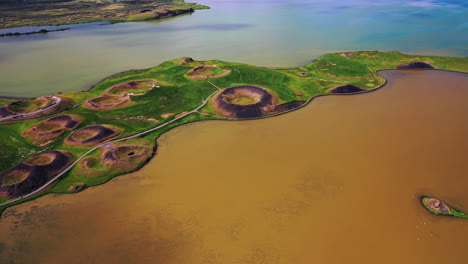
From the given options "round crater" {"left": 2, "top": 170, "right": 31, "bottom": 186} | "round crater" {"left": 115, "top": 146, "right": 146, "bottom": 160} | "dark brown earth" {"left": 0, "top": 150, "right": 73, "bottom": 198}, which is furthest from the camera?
"round crater" {"left": 115, "top": 146, "right": 146, "bottom": 160}

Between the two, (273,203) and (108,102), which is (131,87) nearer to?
(108,102)

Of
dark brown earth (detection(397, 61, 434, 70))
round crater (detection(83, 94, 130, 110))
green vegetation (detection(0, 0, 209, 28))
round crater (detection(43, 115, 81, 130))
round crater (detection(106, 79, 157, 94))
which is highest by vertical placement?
green vegetation (detection(0, 0, 209, 28))

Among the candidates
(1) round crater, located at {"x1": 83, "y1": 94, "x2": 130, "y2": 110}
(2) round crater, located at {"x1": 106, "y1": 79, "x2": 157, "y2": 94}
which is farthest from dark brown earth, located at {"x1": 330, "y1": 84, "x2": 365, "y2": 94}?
(1) round crater, located at {"x1": 83, "y1": 94, "x2": 130, "y2": 110}

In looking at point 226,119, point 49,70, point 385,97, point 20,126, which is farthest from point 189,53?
point 385,97

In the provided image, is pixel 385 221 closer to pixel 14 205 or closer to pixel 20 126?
pixel 14 205

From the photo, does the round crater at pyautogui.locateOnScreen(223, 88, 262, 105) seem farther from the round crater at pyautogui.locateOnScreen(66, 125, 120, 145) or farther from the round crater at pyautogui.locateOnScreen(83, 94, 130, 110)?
the round crater at pyautogui.locateOnScreen(66, 125, 120, 145)

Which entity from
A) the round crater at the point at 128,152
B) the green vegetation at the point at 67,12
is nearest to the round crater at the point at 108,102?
the round crater at the point at 128,152
